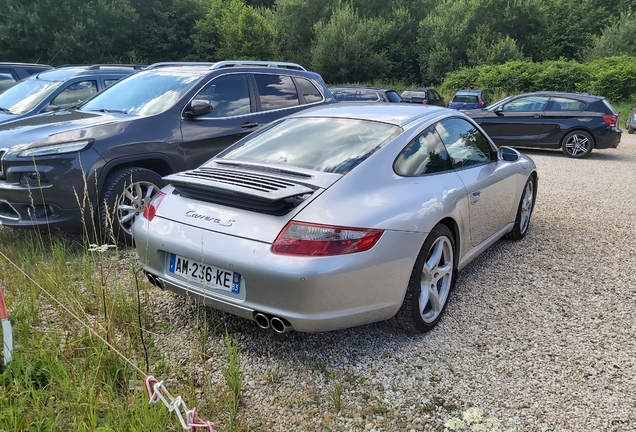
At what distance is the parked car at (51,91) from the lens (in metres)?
6.71

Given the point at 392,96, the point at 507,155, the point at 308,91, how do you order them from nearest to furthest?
1. the point at 507,155
2. the point at 308,91
3. the point at 392,96

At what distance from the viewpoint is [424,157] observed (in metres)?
3.49

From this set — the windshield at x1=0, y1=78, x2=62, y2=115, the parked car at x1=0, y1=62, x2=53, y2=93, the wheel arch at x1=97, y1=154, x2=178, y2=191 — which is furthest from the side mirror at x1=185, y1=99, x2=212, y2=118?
the parked car at x1=0, y1=62, x2=53, y2=93

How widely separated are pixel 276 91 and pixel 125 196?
2.39m

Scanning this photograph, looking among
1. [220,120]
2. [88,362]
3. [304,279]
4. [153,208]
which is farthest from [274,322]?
[220,120]

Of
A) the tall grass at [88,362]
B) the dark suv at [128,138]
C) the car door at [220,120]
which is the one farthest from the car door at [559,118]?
the tall grass at [88,362]

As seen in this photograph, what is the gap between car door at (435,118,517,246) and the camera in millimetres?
3826

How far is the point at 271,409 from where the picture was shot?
2539 mm

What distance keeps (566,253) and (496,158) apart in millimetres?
1359

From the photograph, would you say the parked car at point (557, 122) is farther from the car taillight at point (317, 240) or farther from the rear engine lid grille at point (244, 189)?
the car taillight at point (317, 240)

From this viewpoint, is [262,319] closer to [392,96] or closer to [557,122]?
[557,122]

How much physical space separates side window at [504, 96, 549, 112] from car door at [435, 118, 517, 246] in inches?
356

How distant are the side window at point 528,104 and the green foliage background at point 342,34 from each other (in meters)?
18.0

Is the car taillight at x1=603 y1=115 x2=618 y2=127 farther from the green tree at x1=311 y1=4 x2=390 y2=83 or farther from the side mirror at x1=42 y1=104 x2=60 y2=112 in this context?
the green tree at x1=311 y1=4 x2=390 y2=83
